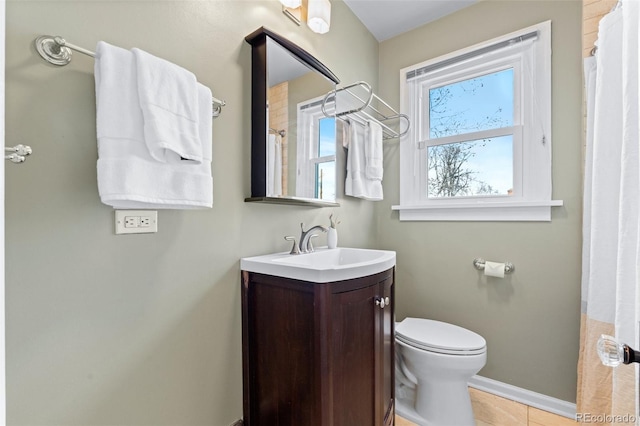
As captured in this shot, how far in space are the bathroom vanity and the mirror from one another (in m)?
A: 0.46

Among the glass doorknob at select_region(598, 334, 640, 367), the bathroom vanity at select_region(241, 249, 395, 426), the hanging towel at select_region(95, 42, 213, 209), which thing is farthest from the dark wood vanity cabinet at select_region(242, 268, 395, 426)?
the glass doorknob at select_region(598, 334, 640, 367)

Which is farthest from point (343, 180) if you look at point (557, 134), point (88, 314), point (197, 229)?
point (88, 314)

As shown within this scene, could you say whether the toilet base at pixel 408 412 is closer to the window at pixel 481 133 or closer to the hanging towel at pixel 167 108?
the window at pixel 481 133

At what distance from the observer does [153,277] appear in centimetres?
104

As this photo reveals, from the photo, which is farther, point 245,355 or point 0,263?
point 245,355

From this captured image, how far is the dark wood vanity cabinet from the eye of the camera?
1.08 metres

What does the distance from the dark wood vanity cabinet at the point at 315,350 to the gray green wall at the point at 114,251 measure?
109 mm

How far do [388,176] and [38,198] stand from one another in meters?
2.06

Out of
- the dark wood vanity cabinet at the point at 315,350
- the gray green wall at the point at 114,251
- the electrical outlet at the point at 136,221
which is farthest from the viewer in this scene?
the dark wood vanity cabinet at the point at 315,350

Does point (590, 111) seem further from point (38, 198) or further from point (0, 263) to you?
point (38, 198)

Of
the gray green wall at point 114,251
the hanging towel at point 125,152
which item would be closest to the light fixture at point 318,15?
the gray green wall at point 114,251

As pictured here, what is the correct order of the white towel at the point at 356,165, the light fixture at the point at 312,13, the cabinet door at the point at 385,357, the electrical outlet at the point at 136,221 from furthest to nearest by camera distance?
the white towel at the point at 356,165, the light fixture at the point at 312,13, the cabinet door at the point at 385,357, the electrical outlet at the point at 136,221

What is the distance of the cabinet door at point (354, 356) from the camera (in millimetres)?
1107

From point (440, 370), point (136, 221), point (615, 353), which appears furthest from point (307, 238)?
point (615, 353)
